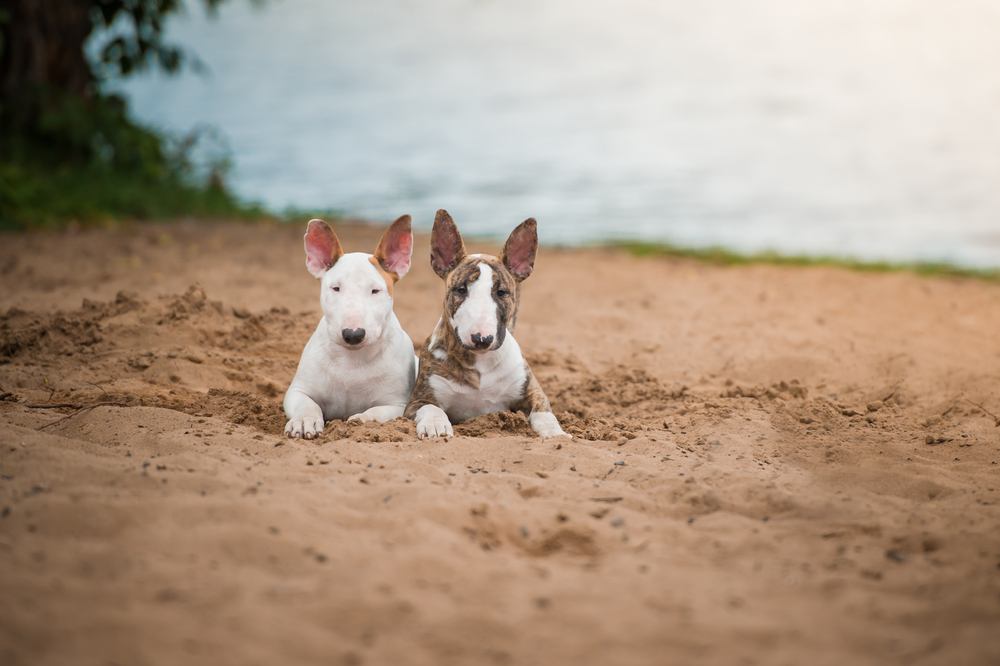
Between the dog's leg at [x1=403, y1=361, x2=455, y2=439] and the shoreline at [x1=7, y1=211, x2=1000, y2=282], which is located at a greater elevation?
the shoreline at [x1=7, y1=211, x2=1000, y2=282]

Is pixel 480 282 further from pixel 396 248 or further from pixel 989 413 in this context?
pixel 989 413

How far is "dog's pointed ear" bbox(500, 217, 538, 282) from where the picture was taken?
572 centimetres

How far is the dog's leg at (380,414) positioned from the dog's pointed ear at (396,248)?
754mm

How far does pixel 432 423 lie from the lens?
5426 millimetres

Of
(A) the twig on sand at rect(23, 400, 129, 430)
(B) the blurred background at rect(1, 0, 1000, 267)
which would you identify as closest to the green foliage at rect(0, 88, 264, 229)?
(B) the blurred background at rect(1, 0, 1000, 267)

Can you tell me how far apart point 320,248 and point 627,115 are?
66.9 feet

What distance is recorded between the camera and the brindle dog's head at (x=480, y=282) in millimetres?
5375

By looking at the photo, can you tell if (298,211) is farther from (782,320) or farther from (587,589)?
(587,589)

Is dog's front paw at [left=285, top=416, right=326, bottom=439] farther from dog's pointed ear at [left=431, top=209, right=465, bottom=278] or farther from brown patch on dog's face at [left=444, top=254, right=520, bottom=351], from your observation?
dog's pointed ear at [left=431, top=209, right=465, bottom=278]

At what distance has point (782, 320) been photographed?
864 centimetres

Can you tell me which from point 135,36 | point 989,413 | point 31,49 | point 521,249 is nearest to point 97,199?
point 31,49

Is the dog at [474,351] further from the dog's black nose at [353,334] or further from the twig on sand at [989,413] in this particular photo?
the twig on sand at [989,413]

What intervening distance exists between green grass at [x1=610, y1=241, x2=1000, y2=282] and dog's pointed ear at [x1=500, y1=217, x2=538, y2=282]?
18.7 ft

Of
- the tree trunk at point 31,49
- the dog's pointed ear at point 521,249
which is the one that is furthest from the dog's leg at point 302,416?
the tree trunk at point 31,49
